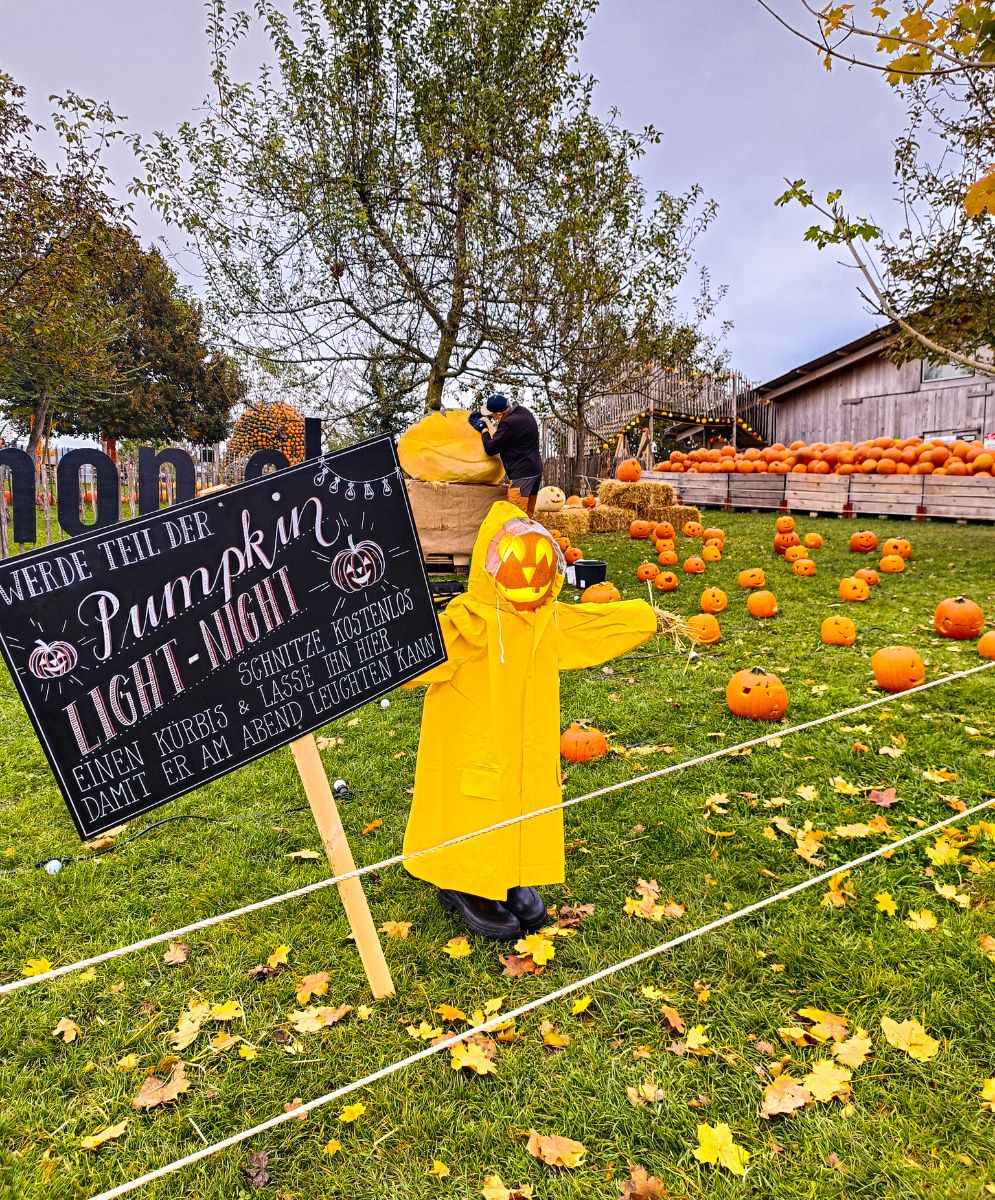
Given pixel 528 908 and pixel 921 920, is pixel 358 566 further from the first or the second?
pixel 921 920

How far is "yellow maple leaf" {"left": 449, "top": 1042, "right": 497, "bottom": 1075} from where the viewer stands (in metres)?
2.27

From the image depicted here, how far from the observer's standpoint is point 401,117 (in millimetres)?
8719

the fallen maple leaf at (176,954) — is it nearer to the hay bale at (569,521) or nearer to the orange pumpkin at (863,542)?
the hay bale at (569,521)

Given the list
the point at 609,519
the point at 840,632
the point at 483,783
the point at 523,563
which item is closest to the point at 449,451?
the point at 523,563

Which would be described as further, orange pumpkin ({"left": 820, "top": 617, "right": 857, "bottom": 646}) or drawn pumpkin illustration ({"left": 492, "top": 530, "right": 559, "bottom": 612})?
orange pumpkin ({"left": 820, "top": 617, "right": 857, "bottom": 646})

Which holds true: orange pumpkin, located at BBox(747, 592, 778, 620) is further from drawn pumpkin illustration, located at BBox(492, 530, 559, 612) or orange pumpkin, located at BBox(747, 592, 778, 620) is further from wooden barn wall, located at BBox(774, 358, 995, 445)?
wooden barn wall, located at BBox(774, 358, 995, 445)

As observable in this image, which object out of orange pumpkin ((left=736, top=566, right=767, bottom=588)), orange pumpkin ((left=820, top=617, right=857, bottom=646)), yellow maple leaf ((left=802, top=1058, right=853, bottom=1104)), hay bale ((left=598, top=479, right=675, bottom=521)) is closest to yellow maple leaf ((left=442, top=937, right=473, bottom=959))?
yellow maple leaf ((left=802, top=1058, right=853, bottom=1104))

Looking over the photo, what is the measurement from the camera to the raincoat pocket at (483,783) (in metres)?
2.66

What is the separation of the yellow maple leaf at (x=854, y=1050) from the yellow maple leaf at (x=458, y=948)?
138 cm

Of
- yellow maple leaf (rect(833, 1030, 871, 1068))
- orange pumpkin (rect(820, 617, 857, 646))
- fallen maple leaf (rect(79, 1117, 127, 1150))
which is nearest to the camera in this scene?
fallen maple leaf (rect(79, 1117, 127, 1150))

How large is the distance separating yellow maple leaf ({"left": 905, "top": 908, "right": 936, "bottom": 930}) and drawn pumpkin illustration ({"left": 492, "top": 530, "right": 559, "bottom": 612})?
2.05m

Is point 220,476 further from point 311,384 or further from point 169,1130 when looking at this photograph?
point 169,1130

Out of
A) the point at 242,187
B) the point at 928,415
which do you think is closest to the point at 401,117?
the point at 242,187

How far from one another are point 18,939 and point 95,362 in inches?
493
